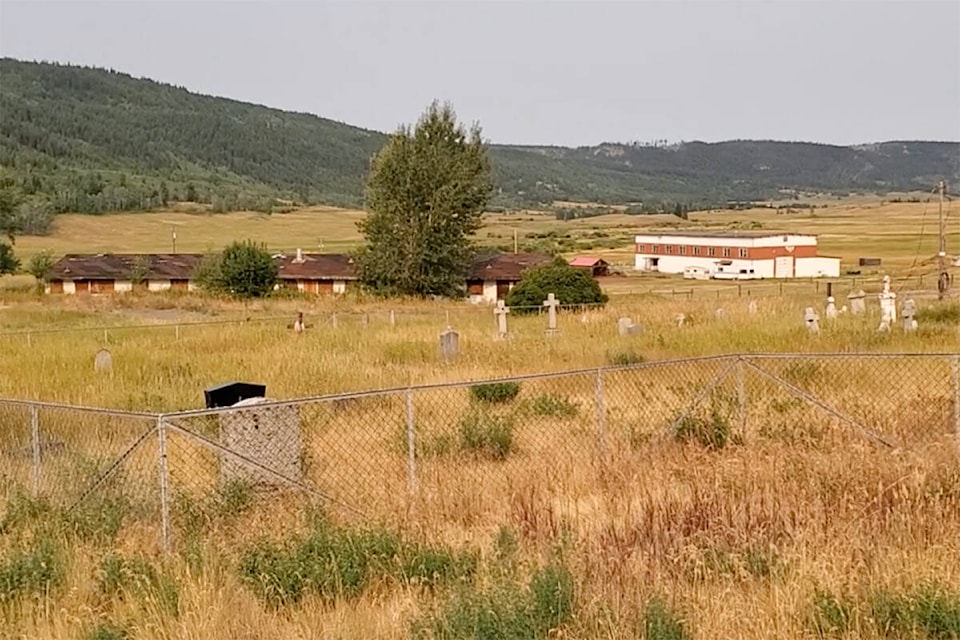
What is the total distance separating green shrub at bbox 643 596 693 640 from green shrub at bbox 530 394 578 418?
7908 mm

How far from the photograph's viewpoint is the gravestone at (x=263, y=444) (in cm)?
945

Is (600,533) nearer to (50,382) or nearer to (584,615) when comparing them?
(584,615)

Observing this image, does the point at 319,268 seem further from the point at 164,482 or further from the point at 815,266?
the point at 164,482

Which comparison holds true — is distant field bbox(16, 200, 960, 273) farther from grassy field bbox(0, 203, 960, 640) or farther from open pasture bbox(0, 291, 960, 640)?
open pasture bbox(0, 291, 960, 640)

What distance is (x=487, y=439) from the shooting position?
1163 cm

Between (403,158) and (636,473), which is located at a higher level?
(403,158)

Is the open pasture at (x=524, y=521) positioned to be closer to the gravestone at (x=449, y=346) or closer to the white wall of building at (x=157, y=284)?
the gravestone at (x=449, y=346)

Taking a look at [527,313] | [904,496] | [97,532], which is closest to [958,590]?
[904,496]

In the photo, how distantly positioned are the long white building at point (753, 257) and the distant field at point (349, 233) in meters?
3.94

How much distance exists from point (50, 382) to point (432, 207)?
134 feet

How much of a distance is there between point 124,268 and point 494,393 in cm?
6804

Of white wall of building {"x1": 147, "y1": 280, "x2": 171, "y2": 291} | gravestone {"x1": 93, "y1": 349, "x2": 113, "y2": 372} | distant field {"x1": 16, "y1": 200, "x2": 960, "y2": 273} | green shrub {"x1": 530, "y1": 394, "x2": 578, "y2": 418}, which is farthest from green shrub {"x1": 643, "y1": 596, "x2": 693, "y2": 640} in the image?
distant field {"x1": 16, "y1": 200, "x2": 960, "y2": 273}

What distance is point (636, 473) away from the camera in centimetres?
945

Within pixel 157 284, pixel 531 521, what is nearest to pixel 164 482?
pixel 531 521
